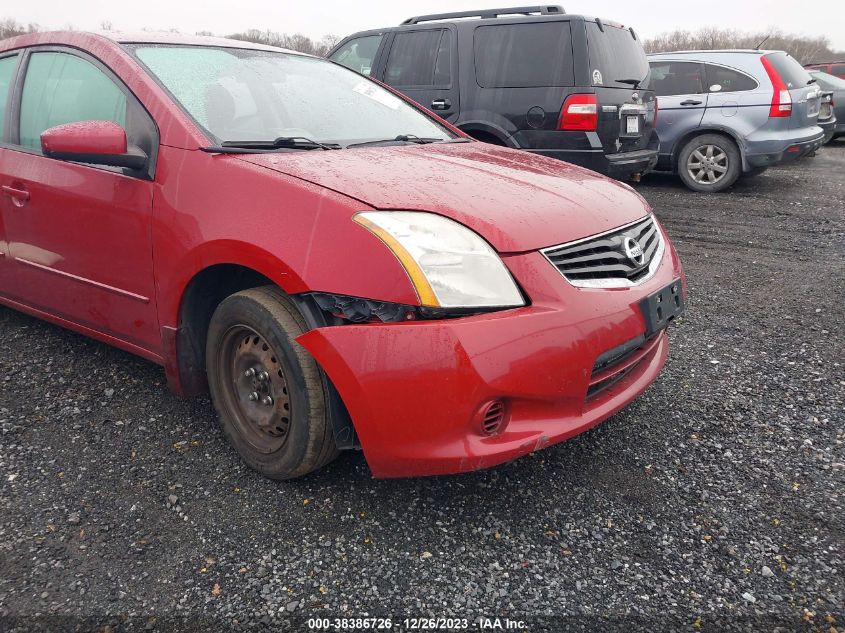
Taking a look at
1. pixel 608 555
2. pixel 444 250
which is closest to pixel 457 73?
pixel 444 250

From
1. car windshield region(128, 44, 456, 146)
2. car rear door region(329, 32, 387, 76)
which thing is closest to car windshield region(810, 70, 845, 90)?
car rear door region(329, 32, 387, 76)

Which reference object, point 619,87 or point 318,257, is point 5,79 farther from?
point 619,87

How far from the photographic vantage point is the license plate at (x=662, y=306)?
2.22 meters

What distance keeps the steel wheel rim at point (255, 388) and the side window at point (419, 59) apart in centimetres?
459

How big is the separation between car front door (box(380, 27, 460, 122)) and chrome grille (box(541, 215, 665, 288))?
13.5 feet

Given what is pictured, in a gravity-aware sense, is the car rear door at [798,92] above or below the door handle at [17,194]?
above

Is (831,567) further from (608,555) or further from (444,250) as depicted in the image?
(444,250)

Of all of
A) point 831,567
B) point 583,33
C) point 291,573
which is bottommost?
point 291,573

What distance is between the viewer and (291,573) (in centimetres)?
196

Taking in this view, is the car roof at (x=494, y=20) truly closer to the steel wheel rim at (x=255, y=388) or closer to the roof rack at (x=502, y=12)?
the roof rack at (x=502, y=12)

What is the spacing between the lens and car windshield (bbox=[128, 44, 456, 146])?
258 cm

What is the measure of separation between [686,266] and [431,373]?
3.97 m

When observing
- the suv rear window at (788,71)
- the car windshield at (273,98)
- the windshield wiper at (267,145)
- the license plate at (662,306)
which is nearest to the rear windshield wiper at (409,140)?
the car windshield at (273,98)

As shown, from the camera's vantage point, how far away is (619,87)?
5.95 meters
